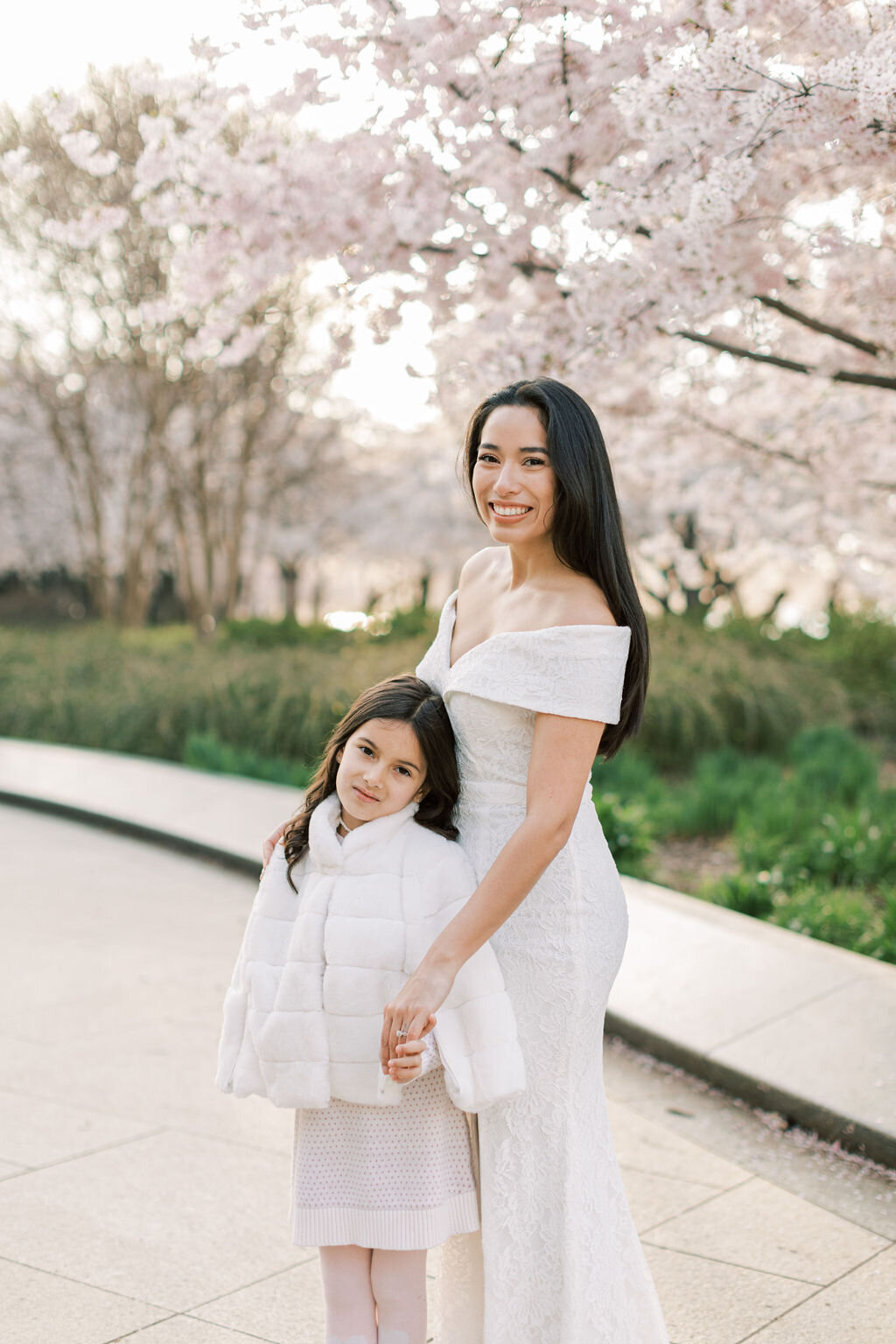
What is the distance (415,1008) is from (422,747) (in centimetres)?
44

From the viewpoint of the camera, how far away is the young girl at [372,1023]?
1.86 m

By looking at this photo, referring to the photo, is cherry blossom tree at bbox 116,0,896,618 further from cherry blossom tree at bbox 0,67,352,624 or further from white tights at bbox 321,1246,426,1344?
cherry blossom tree at bbox 0,67,352,624

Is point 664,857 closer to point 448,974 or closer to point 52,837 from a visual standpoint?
point 52,837

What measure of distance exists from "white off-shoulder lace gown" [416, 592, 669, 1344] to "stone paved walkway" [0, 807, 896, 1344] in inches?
27.4

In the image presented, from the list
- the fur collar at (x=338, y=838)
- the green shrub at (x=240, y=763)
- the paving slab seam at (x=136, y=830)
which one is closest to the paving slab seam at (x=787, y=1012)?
the fur collar at (x=338, y=838)

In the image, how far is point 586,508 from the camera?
195 centimetres

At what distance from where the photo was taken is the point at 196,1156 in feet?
10.8

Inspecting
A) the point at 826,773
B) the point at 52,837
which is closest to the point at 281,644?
the point at 52,837

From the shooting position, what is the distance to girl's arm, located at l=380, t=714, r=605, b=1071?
1.77 metres

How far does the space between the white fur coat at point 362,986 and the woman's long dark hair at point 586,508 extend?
1.35ft

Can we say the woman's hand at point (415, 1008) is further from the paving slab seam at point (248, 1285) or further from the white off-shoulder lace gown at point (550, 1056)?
the paving slab seam at point (248, 1285)

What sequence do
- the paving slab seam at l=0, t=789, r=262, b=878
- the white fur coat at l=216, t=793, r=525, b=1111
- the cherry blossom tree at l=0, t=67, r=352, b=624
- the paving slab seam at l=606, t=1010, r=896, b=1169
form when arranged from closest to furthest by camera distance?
the white fur coat at l=216, t=793, r=525, b=1111 → the paving slab seam at l=606, t=1010, r=896, b=1169 → the paving slab seam at l=0, t=789, r=262, b=878 → the cherry blossom tree at l=0, t=67, r=352, b=624

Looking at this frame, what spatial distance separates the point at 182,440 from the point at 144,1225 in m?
17.3

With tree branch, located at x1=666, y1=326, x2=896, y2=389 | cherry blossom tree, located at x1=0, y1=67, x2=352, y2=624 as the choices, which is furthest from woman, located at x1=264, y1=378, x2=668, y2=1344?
cherry blossom tree, located at x1=0, y1=67, x2=352, y2=624
